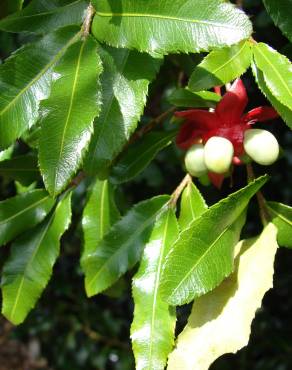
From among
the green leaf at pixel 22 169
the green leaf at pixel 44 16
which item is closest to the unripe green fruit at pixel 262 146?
the green leaf at pixel 44 16

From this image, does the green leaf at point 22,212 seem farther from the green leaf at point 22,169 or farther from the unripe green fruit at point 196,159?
the unripe green fruit at point 196,159

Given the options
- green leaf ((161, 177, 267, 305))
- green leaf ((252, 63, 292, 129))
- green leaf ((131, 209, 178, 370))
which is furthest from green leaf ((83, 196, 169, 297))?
green leaf ((252, 63, 292, 129))

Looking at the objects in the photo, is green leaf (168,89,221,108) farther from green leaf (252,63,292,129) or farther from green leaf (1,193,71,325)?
green leaf (1,193,71,325)

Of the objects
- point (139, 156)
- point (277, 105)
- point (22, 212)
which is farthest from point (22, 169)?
point (277, 105)

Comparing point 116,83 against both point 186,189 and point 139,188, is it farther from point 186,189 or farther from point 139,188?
point 139,188

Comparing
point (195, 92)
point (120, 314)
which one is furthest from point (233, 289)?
point (120, 314)

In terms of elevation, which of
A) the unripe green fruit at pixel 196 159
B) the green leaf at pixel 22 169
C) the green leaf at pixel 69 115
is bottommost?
the green leaf at pixel 22 169

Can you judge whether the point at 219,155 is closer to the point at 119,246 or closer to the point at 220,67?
the point at 220,67
